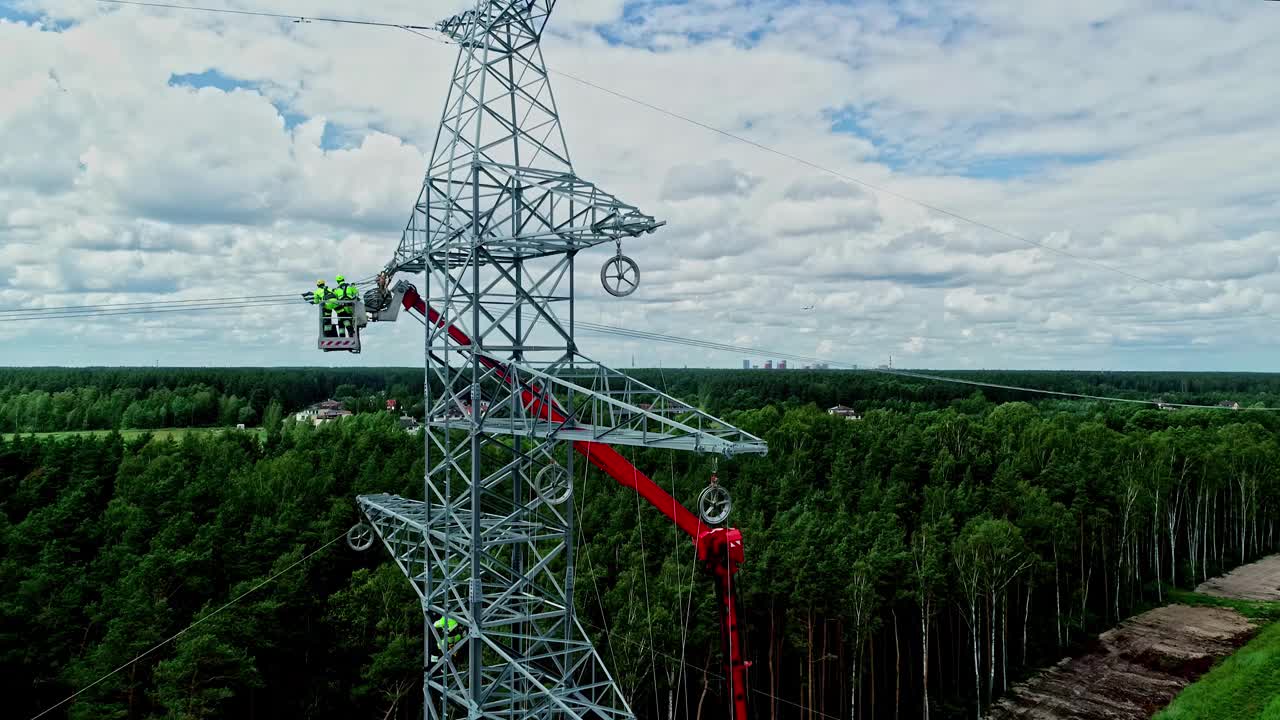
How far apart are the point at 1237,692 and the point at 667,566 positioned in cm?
2183

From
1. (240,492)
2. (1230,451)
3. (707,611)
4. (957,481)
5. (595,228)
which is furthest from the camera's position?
(1230,451)

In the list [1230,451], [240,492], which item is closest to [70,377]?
[240,492]

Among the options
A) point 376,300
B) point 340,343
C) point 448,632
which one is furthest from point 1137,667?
point 340,343

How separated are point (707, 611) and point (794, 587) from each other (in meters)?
4.12

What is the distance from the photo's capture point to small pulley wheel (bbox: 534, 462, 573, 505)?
48.2 ft

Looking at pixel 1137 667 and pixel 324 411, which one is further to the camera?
pixel 324 411

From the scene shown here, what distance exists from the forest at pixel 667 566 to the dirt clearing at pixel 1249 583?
4.85ft

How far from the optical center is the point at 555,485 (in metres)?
15.1

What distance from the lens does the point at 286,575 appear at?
94.0 ft

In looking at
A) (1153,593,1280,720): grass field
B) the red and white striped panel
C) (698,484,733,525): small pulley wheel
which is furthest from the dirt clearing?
the red and white striped panel

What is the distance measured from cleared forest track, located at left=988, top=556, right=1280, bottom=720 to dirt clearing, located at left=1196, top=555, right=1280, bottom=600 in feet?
0.39

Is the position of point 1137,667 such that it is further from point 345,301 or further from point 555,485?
point 345,301

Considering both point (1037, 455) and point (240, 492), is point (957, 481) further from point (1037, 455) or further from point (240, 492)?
point (240, 492)

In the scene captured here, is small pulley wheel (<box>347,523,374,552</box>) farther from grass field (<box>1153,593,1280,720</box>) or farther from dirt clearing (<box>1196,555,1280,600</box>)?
dirt clearing (<box>1196,555,1280,600</box>)
